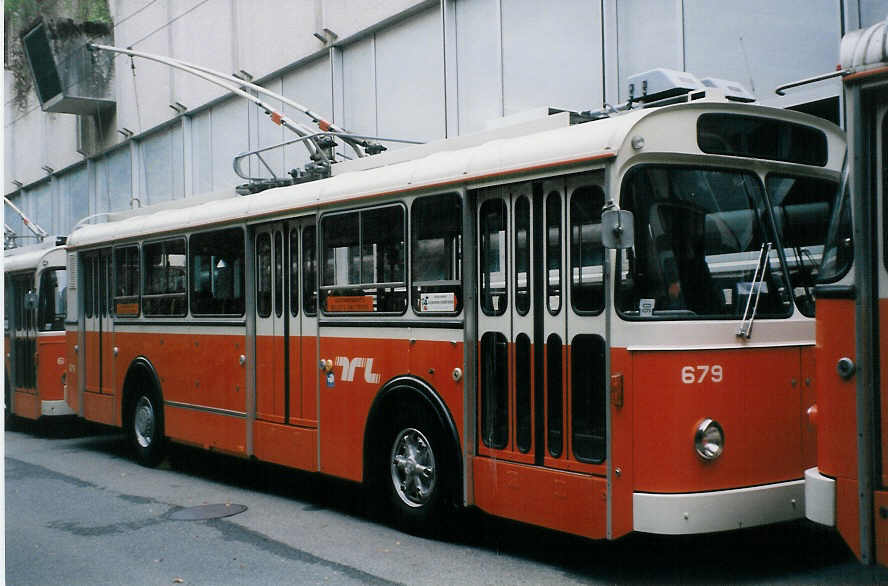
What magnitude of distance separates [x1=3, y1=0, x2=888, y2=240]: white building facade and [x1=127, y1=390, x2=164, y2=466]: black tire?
6.54 meters

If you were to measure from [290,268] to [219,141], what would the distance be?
15303 millimetres

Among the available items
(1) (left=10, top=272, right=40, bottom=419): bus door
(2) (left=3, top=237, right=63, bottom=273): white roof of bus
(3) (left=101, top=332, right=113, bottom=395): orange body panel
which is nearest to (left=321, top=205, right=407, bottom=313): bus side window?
(3) (left=101, top=332, right=113, bottom=395): orange body panel

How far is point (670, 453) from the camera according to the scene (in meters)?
6.06

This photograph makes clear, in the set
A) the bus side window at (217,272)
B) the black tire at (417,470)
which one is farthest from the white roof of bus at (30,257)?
the black tire at (417,470)

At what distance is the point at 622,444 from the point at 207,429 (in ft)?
20.2

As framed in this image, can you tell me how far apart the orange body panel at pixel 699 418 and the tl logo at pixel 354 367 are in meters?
2.92

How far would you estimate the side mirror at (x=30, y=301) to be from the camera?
15.9 metres

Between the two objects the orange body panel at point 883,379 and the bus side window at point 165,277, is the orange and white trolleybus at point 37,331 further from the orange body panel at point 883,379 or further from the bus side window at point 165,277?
the orange body panel at point 883,379

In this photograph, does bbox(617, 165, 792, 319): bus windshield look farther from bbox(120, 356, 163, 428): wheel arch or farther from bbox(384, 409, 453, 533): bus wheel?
bbox(120, 356, 163, 428): wheel arch

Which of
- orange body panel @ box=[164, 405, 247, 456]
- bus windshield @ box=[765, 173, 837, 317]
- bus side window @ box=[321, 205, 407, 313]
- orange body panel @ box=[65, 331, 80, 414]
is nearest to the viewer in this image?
bus windshield @ box=[765, 173, 837, 317]

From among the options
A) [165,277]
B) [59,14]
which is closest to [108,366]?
[165,277]

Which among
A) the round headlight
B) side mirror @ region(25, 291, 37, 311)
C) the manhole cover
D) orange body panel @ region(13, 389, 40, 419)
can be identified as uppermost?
side mirror @ region(25, 291, 37, 311)

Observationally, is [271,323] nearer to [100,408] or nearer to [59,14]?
[100,408]

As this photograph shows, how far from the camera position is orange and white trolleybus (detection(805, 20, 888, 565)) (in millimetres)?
5043
